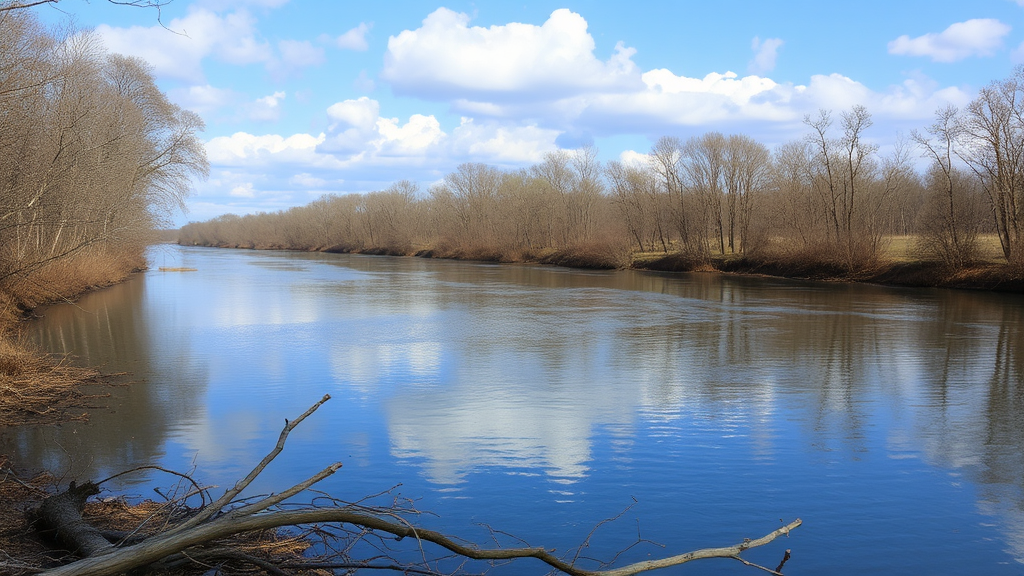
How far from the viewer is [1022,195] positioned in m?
28.5

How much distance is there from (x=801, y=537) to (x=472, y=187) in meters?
68.2

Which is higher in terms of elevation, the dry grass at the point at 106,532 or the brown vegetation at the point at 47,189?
the brown vegetation at the point at 47,189

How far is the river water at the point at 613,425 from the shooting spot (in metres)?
5.91

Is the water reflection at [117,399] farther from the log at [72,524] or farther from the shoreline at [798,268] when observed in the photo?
the shoreline at [798,268]

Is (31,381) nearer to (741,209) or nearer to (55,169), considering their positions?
(55,169)

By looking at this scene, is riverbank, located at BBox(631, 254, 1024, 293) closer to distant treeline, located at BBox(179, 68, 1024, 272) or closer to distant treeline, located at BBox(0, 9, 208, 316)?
distant treeline, located at BBox(179, 68, 1024, 272)

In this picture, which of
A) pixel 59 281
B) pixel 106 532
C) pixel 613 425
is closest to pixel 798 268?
pixel 613 425

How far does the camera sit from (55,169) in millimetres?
12328

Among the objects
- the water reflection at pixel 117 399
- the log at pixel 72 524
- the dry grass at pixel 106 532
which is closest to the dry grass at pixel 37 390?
the water reflection at pixel 117 399

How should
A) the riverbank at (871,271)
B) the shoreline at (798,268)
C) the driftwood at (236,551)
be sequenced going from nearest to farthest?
the driftwood at (236,551) < the riverbank at (871,271) < the shoreline at (798,268)

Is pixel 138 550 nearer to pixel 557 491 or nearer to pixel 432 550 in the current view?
pixel 432 550

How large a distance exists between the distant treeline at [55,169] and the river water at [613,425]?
233 centimetres

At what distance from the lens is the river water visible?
5.91 metres

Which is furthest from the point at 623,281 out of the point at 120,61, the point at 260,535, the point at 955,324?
the point at 260,535
